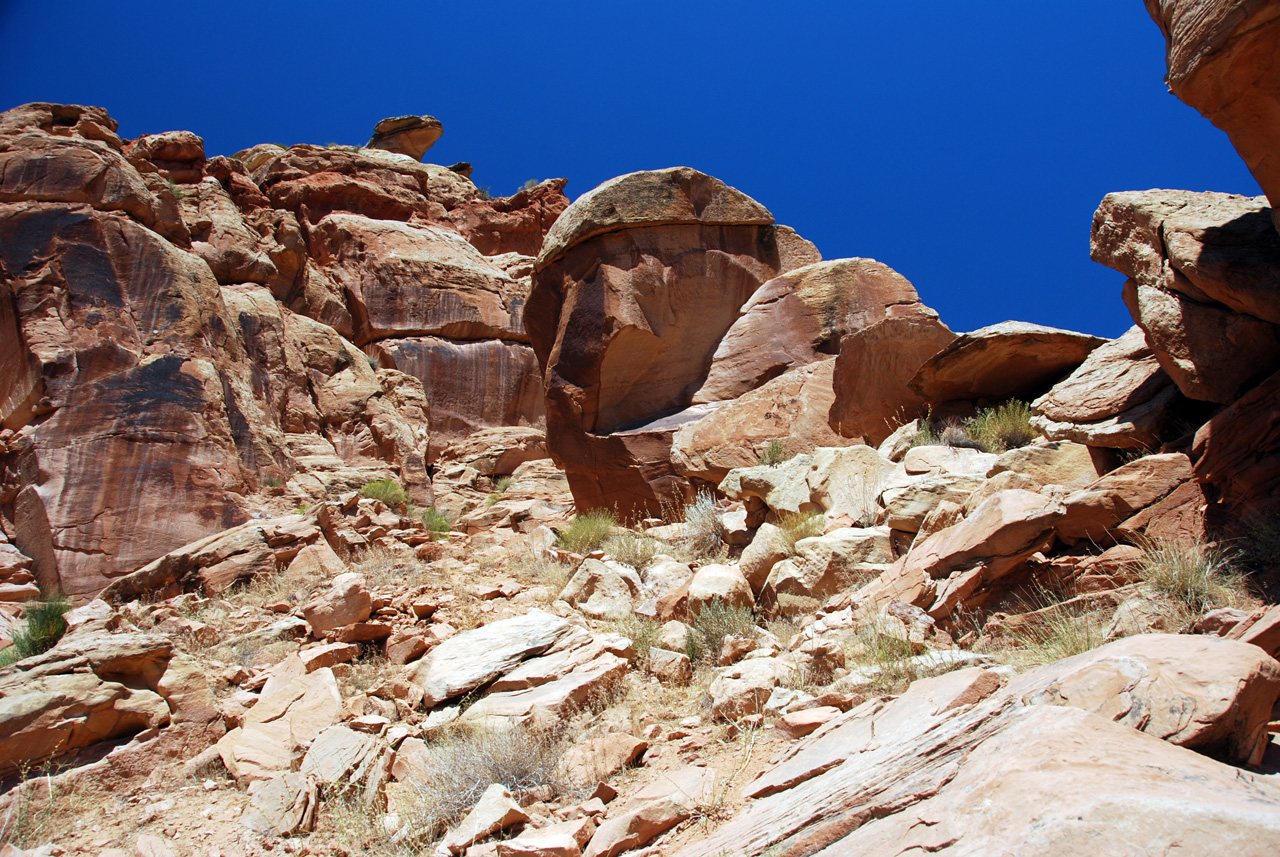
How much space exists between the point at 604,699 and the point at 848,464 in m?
3.50

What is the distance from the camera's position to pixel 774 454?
27.9 feet

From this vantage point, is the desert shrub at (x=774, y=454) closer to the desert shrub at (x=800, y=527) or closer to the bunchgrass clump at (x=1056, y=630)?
the desert shrub at (x=800, y=527)

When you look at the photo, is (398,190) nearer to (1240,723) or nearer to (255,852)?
(255,852)

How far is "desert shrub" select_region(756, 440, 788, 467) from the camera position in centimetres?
848

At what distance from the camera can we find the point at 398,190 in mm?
25453

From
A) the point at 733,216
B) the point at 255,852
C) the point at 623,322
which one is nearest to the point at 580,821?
the point at 255,852

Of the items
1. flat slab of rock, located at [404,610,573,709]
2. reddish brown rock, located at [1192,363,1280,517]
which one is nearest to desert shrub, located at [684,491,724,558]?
flat slab of rock, located at [404,610,573,709]

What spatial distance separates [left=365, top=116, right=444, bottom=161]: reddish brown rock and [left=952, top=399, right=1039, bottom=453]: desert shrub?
3085 cm

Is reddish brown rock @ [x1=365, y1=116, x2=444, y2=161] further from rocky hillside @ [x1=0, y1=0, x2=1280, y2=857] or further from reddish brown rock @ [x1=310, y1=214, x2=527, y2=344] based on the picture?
rocky hillside @ [x1=0, y1=0, x2=1280, y2=857]

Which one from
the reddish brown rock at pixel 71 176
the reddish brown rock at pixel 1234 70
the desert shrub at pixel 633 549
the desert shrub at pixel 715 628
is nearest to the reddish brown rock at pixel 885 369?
the desert shrub at pixel 633 549

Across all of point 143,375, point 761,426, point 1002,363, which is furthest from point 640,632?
point 143,375

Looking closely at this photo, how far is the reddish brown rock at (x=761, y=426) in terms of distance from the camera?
8836 millimetres

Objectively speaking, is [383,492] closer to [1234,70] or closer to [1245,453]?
[1245,453]

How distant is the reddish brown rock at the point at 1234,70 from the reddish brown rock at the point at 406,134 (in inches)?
1288
